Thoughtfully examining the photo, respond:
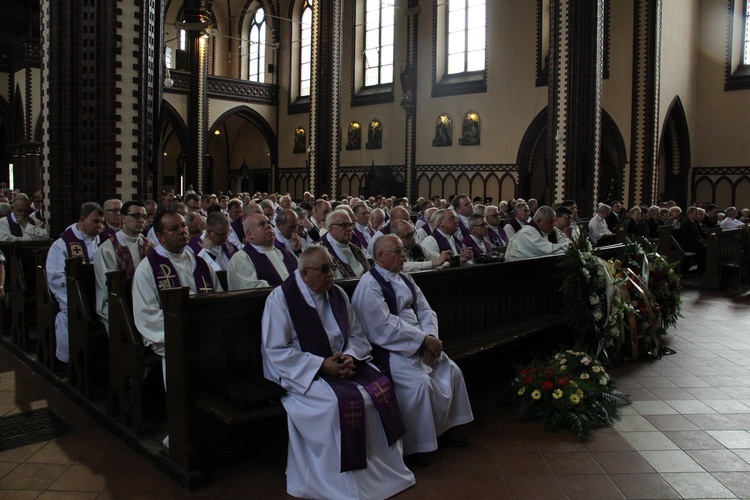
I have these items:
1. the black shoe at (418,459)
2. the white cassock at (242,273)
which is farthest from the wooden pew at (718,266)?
the black shoe at (418,459)

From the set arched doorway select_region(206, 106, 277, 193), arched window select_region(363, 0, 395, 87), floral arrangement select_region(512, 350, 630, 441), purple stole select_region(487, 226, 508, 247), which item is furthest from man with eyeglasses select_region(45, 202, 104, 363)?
arched doorway select_region(206, 106, 277, 193)

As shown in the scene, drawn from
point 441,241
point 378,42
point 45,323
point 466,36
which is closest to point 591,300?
point 441,241

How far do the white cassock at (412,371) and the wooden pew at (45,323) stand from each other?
2.92 m

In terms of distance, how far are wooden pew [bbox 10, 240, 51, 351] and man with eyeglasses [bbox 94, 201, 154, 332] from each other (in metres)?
1.49

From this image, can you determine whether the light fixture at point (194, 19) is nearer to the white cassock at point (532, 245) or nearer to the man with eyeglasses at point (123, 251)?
the man with eyeglasses at point (123, 251)

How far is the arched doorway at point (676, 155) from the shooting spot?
19.4 m

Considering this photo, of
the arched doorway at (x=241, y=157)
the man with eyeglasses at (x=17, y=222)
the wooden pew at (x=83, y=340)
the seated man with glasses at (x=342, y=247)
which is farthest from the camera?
the arched doorway at (x=241, y=157)

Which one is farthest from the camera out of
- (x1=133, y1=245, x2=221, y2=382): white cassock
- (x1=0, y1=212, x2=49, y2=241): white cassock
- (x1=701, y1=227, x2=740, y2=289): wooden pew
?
(x1=701, y1=227, x2=740, y2=289): wooden pew

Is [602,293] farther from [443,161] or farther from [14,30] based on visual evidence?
[14,30]

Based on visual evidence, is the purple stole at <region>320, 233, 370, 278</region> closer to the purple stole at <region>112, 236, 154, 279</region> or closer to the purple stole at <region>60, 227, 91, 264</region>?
the purple stole at <region>112, 236, 154, 279</region>

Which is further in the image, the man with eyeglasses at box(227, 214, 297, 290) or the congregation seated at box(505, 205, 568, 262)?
the congregation seated at box(505, 205, 568, 262)

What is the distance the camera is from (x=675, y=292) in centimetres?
729

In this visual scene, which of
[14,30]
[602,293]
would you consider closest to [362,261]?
[602,293]

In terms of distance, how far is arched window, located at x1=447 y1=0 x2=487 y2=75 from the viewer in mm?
21094
